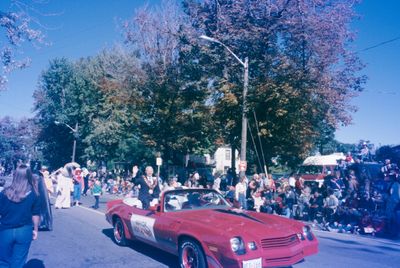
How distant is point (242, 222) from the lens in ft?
17.7

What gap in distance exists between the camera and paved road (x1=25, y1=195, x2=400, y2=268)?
21.3 feet

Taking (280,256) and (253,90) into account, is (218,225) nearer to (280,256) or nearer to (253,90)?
(280,256)

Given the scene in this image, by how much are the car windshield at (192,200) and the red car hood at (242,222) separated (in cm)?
26

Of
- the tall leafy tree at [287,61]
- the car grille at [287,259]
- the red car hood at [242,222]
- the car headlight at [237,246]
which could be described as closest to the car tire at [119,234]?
the red car hood at [242,222]

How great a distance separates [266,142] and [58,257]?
2089 centimetres

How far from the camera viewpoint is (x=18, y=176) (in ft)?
14.6

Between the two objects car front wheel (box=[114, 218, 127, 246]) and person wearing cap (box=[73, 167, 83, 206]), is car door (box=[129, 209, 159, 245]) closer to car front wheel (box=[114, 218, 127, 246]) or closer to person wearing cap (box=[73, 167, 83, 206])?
car front wheel (box=[114, 218, 127, 246])

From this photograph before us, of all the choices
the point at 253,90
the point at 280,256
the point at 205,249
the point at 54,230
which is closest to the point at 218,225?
the point at 205,249

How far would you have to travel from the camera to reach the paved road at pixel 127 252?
21.3ft

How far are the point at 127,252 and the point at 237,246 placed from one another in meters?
3.39

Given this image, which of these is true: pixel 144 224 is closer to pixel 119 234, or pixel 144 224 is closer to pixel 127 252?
pixel 127 252

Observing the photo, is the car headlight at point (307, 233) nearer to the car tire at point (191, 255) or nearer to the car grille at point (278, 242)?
the car grille at point (278, 242)

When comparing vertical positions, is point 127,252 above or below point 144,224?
below

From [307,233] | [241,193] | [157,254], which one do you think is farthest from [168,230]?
[241,193]
